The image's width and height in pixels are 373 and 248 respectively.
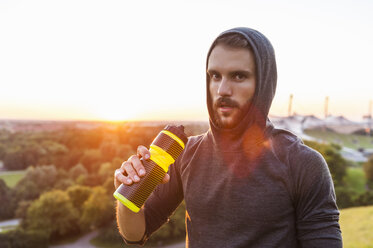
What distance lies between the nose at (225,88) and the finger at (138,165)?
0.58 metres

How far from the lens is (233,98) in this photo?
73.1 inches

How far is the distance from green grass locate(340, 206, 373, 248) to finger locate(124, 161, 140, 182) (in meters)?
12.4

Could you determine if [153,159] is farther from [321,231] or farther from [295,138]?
[321,231]

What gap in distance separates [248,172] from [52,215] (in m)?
33.1

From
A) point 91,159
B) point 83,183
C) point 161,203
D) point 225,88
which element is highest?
point 225,88

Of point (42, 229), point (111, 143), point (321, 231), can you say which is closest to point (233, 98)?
point (321, 231)

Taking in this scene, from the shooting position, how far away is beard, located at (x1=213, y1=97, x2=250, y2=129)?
6.11 ft

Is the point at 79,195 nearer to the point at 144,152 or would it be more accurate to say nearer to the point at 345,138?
the point at 144,152

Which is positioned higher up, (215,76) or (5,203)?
(215,76)

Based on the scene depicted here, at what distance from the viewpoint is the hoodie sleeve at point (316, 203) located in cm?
163

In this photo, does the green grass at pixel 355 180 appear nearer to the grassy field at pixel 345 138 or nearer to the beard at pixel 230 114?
the grassy field at pixel 345 138

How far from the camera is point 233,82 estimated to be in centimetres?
186

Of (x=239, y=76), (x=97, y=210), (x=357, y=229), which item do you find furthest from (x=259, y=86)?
(x=97, y=210)

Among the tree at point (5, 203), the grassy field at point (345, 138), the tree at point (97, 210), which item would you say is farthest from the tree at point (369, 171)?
the tree at point (5, 203)
